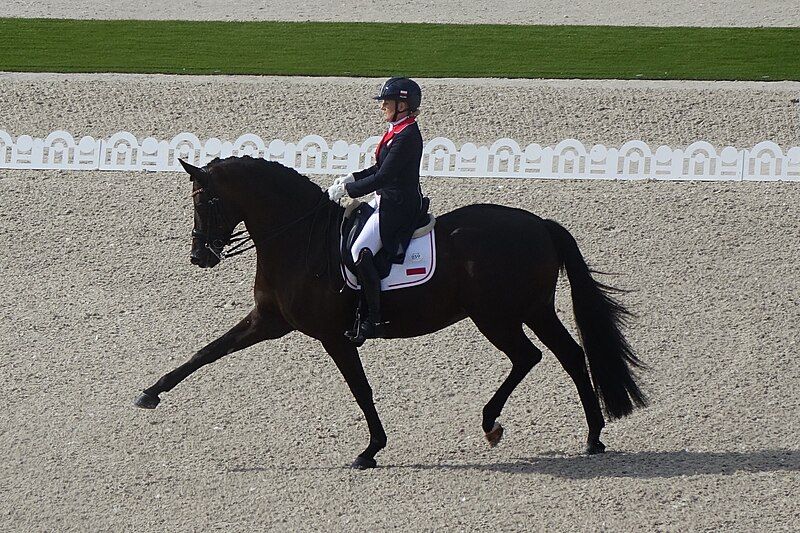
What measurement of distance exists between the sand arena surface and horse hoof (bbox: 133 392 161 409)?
0.24 m

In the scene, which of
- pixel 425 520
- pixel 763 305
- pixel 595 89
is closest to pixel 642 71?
pixel 595 89

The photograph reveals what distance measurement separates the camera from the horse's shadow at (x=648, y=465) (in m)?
7.81

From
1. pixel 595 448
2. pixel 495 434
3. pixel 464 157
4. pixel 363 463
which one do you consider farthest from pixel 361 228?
pixel 464 157

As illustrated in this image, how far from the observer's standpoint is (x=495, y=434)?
8352 mm

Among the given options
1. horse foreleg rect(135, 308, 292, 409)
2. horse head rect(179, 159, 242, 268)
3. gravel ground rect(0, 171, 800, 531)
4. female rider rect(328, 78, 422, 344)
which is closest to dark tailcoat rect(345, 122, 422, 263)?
female rider rect(328, 78, 422, 344)

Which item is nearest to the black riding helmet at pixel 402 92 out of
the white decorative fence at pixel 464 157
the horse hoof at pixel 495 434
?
the horse hoof at pixel 495 434

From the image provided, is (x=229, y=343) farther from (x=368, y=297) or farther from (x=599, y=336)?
(x=599, y=336)

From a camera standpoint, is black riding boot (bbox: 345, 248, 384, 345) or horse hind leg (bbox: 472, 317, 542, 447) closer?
black riding boot (bbox: 345, 248, 384, 345)

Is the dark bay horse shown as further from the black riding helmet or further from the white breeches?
the black riding helmet

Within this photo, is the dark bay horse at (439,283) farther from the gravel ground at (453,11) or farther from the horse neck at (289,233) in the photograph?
the gravel ground at (453,11)

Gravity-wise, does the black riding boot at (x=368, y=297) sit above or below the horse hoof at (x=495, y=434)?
above

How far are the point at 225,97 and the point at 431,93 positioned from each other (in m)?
2.56

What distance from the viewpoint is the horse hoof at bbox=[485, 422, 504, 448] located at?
329 inches

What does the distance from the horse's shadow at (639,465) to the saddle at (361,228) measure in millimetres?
1291
